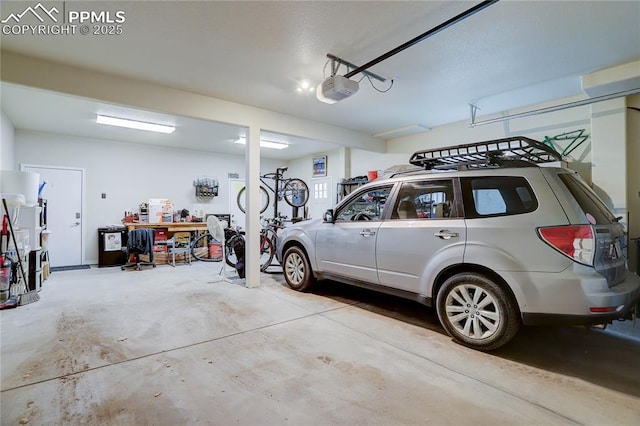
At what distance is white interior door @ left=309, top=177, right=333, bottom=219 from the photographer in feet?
27.0

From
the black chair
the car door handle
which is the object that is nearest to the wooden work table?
the black chair

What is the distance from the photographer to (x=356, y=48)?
117 inches

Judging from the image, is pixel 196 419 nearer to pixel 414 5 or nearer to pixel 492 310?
pixel 492 310

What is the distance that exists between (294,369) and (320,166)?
6842 millimetres

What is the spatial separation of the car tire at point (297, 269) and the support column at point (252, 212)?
484 mm

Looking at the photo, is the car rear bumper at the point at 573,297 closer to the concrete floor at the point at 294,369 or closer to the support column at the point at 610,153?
the concrete floor at the point at 294,369

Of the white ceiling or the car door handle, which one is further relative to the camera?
the car door handle

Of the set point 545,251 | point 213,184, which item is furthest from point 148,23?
point 213,184

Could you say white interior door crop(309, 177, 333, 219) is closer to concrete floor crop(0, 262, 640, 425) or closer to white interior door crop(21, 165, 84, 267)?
concrete floor crop(0, 262, 640, 425)

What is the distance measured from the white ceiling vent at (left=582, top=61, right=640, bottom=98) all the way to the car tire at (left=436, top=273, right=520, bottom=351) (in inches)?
114

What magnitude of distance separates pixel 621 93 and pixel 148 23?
5.15m

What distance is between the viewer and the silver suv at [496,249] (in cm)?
211

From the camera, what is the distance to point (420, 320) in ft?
10.6

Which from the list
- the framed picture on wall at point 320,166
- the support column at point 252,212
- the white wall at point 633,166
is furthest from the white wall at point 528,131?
the support column at point 252,212
